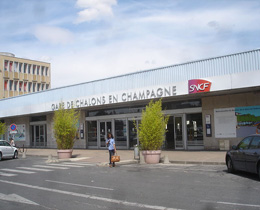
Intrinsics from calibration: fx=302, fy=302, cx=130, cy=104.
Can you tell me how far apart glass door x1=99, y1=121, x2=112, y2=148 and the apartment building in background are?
3910 centimetres

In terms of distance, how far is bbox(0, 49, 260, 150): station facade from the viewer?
18583mm

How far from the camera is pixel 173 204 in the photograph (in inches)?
268

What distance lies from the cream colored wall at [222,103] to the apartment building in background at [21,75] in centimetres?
4959

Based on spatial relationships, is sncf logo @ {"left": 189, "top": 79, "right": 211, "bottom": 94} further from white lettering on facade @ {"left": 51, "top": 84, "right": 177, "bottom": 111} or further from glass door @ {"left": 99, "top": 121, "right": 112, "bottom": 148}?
glass door @ {"left": 99, "top": 121, "right": 112, "bottom": 148}

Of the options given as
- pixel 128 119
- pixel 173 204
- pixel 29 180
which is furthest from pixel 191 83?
pixel 173 204

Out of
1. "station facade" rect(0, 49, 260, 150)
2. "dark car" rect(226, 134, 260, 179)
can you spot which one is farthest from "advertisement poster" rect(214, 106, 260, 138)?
"dark car" rect(226, 134, 260, 179)

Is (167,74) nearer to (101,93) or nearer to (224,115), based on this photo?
(224,115)

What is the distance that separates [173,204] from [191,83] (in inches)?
533

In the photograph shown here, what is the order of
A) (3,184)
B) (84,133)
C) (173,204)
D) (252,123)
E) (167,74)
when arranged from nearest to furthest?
(173,204), (3,184), (252,123), (167,74), (84,133)

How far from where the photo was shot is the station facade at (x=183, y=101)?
18.6 metres

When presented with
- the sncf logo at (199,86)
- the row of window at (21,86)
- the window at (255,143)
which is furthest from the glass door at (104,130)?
the row of window at (21,86)

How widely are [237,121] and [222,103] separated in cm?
158

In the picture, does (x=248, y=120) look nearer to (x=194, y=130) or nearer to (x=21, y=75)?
(x=194, y=130)

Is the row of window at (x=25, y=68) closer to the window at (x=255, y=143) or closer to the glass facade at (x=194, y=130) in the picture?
the glass facade at (x=194, y=130)
